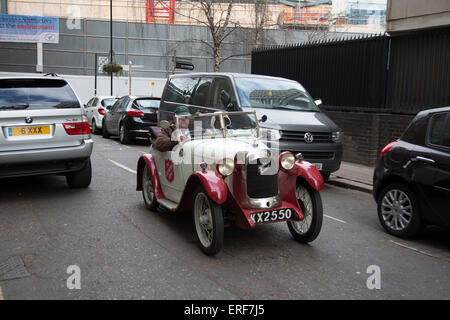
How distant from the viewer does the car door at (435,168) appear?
534 centimetres

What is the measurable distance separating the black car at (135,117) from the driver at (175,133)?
28.4 ft

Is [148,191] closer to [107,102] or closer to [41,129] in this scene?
[41,129]

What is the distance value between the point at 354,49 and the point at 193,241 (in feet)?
30.1

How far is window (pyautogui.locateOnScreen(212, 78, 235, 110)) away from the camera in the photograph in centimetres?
909

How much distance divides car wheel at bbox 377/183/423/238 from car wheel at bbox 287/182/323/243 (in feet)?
4.48

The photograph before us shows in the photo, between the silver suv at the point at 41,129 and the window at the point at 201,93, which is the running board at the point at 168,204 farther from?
the window at the point at 201,93

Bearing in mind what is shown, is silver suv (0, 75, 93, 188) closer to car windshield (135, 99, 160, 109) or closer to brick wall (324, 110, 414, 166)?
car windshield (135, 99, 160, 109)

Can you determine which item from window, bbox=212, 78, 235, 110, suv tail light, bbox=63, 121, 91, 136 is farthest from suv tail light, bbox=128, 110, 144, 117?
suv tail light, bbox=63, 121, 91, 136

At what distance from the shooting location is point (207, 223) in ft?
16.1

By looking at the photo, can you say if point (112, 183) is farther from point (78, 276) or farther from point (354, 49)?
point (354, 49)

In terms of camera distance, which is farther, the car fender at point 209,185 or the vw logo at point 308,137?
the vw logo at point 308,137

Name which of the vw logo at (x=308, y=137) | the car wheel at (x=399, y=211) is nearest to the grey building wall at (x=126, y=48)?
the vw logo at (x=308, y=137)

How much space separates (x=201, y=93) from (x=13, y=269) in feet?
19.9

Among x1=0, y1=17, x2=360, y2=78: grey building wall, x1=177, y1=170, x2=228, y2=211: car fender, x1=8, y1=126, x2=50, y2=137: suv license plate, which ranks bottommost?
x1=177, y1=170, x2=228, y2=211: car fender
